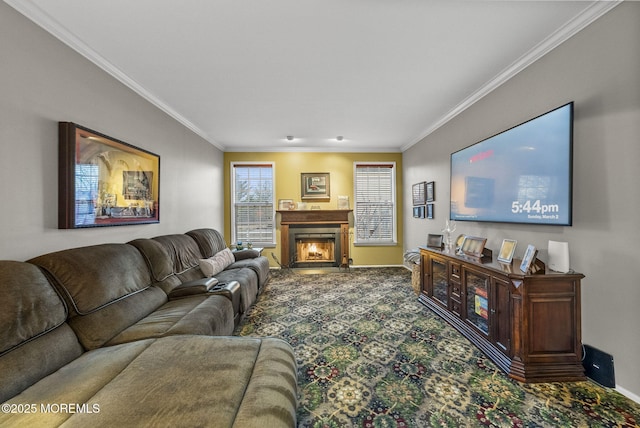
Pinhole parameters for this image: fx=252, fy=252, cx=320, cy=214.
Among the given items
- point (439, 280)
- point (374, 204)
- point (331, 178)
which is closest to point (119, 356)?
point (439, 280)

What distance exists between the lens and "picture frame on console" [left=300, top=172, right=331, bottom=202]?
5699 mm

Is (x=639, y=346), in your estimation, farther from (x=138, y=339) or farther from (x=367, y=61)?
(x=138, y=339)

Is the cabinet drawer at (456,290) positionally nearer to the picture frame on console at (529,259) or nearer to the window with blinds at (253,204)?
the picture frame on console at (529,259)

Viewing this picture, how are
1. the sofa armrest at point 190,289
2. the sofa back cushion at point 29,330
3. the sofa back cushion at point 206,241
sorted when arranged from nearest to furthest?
the sofa back cushion at point 29,330
the sofa armrest at point 190,289
the sofa back cushion at point 206,241

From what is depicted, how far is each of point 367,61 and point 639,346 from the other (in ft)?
9.60

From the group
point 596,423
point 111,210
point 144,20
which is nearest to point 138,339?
point 111,210

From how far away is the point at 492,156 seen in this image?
2684mm

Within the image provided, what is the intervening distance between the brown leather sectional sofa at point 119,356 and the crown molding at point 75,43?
1.66m

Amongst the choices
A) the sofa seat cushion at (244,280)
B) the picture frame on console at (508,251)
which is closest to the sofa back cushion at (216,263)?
the sofa seat cushion at (244,280)

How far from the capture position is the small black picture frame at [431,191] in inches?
167

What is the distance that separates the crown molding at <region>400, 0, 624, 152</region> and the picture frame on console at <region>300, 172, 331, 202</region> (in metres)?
2.95

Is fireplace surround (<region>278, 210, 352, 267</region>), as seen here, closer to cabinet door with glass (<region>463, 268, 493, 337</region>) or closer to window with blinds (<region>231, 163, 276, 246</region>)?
window with blinds (<region>231, 163, 276, 246</region>)

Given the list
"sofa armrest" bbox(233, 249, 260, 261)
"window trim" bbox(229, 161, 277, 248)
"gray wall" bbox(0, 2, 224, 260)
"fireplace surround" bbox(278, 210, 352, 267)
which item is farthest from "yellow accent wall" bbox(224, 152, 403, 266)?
"gray wall" bbox(0, 2, 224, 260)

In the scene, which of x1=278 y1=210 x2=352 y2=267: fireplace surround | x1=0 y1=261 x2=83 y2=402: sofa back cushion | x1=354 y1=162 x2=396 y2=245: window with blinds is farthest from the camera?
x1=354 y1=162 x2=396 y2=245: window with blinds
